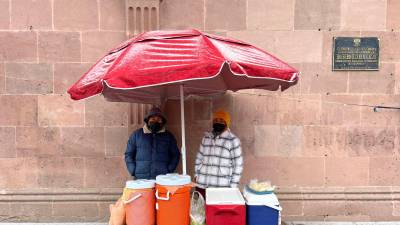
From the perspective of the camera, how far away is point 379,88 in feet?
18.6

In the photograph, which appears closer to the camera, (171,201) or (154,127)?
(171,201)

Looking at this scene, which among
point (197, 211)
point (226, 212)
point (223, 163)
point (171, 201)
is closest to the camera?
point (226, 212)

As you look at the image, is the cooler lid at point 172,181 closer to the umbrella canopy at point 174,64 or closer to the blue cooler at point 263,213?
the blue cooler at point 263,213

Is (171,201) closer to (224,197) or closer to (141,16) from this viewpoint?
(224,197)

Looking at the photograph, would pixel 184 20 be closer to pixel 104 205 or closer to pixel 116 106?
pixel 116 106

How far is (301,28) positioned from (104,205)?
428cm

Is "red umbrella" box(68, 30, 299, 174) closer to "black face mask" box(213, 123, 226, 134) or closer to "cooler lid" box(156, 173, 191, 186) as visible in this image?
"cooler lid" box(156, 173, 191, 186)

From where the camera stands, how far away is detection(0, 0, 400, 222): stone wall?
5617mm

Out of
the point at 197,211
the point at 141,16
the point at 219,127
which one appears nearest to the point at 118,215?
the point at 197,211

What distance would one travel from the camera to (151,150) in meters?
4.82

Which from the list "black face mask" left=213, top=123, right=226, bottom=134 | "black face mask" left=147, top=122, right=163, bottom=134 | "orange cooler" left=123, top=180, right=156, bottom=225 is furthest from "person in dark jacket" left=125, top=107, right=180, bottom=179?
"orange cooler" left=123, top=180, right=156, bottom=225

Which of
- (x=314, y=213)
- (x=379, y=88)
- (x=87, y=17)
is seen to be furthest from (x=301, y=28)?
(x=87, y=17)

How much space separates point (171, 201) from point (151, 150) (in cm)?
148

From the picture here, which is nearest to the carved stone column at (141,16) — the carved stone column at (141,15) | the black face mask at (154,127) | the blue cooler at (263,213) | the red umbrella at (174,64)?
the carved stone column at (141,15)
